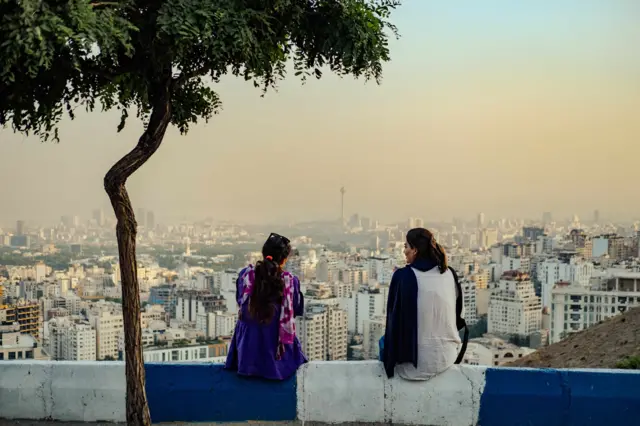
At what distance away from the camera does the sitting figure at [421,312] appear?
16.1ft

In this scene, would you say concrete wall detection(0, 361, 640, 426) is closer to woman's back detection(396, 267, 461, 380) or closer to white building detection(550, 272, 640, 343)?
woman's back detection(396, 267, 461, 380)

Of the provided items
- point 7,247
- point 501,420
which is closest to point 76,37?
point 501,420

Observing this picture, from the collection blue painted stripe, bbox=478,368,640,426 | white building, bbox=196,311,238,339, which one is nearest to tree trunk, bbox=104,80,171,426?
blue painted stripe, bbox=478,368,640,426

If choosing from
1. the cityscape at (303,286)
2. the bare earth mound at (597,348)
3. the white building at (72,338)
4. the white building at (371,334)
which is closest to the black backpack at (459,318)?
the bare earth mound at (597,348)

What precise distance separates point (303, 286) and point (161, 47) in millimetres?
20412

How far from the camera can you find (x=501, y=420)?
16.3ft

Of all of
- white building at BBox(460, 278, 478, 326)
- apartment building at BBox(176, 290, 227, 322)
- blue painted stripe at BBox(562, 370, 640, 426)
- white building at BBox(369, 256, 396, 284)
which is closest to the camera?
blue painted stripe at BBox(562, 370, 640, 426)

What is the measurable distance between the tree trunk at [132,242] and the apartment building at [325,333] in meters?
11.4

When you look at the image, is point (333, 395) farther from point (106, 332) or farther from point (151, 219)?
point (151, 219)

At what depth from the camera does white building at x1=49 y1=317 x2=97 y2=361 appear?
20.0 metres

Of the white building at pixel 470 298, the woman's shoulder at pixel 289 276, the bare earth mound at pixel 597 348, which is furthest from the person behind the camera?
the white building at pixel 470 298

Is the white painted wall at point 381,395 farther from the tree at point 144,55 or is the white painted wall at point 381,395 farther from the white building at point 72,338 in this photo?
the white building at point 72,338

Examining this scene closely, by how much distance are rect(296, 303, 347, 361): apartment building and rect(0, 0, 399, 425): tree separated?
11379mm

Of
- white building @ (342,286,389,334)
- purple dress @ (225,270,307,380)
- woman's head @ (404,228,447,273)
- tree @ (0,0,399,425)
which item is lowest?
white building @ (342,286,389,334)
